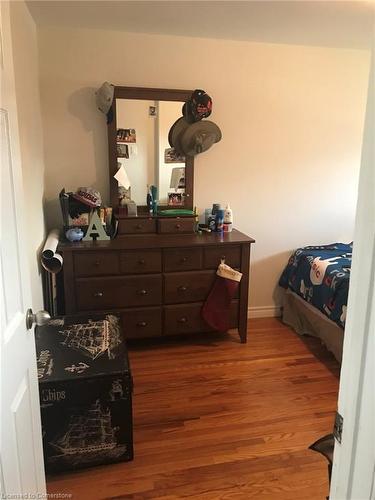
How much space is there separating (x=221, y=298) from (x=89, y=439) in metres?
1.38

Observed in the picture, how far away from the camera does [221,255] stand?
2773mm

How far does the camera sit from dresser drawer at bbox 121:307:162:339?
2719mm

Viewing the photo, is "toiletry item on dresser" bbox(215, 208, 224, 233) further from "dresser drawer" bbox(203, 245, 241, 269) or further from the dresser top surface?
"dresser drawer" bbox(203, 245, 241, 269)

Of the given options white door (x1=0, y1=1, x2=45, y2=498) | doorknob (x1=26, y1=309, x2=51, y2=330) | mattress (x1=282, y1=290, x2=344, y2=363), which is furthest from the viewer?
mattress (x1=282, y1=290, x2=344, y2=363)

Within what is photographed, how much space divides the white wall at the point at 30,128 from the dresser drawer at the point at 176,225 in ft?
2.83

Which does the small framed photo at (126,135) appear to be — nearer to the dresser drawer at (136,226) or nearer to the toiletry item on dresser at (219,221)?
the dresser drawer at (136,226)

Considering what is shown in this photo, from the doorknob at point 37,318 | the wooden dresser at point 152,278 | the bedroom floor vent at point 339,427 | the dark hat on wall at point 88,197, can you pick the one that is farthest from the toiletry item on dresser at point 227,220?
the bedroom floor vent at point 339,427

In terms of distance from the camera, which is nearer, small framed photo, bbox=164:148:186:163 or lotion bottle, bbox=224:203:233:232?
small framed photo, bbox=164:148:186:163

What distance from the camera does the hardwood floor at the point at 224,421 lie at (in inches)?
66.8

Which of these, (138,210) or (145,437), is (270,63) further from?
(145,437)

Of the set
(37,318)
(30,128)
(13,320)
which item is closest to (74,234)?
(30,128)

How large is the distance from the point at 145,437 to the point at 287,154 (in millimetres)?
2411

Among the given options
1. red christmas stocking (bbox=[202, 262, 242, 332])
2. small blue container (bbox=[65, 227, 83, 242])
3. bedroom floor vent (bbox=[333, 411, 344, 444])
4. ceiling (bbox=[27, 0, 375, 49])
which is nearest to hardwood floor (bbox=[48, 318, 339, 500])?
red christmas stocking (bbox=[202, 262, 242, 332])

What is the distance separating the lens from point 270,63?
2988mm
